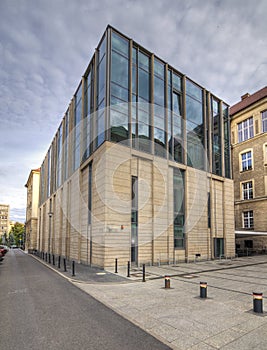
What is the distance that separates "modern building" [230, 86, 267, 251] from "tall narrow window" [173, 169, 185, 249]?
17.9 m

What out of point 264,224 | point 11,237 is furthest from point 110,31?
point 11,237

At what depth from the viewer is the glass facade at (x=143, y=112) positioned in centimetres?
2219

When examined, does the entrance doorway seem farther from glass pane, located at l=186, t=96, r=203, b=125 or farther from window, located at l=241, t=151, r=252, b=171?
window, located at l=241, t=151, r=252, b=171

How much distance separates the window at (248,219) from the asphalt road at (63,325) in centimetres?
3823

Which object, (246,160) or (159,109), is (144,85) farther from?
(246,160)

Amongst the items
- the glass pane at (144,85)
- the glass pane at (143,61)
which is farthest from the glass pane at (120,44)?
the glass pane at (144,85)

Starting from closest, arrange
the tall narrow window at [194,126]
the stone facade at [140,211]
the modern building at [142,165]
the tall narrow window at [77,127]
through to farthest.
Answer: the stone facade at [140,211], the modern building at [142,165], the tall narrow window at [194,126], the tall narrow window at [77,127]

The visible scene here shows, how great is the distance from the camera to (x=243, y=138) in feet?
147

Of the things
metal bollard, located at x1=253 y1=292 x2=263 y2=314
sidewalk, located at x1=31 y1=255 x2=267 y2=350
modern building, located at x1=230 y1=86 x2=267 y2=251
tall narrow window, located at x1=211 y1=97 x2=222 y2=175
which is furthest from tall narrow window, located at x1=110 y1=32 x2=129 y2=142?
modern building, located at x1=230 y1=86 x2=267 y2=251

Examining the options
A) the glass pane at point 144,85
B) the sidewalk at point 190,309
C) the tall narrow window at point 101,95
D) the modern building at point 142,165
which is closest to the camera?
the sidewalk at point 190,309

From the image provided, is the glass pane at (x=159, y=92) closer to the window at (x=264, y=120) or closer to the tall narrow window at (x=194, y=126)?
the tall narrow window at (x=194, y=126)

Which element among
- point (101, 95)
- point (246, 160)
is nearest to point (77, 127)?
point (101, 95)

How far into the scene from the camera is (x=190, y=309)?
8.70 m

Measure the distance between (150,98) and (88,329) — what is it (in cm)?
2118
